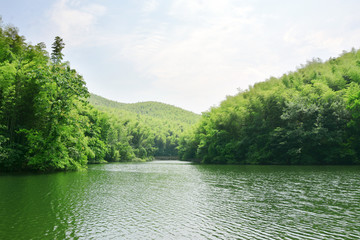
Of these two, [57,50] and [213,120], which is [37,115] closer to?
[57,50]

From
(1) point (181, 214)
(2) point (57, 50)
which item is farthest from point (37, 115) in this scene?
(1) point (181, 214)

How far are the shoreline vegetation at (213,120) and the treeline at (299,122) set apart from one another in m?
0.17

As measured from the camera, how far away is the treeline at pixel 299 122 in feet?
144

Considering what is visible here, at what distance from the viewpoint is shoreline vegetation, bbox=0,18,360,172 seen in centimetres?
2909

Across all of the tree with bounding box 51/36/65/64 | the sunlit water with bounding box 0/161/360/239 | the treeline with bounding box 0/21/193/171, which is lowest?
the sunlit water with bounding box 0/161/360/239

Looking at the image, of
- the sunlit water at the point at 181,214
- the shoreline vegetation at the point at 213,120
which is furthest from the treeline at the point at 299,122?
the sunlit water at the point at 181,214

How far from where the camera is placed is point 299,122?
49.0 m

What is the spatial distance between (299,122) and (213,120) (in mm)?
23863

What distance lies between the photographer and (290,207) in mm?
13336

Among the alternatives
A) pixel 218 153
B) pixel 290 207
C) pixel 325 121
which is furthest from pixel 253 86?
pixel 290 207

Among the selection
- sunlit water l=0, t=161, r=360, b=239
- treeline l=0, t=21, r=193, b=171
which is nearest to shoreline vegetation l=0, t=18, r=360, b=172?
treeline l=0, t=21, r=193, b=171

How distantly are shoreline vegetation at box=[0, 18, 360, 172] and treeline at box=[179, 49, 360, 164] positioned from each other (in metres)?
0.17

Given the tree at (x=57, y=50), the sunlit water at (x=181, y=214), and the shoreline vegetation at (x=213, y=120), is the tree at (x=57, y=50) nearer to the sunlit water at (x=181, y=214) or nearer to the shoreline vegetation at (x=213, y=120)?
the shoreline vegetation at (x=213, y=120)

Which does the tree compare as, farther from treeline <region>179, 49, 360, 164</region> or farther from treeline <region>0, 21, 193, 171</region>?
treeline <region>179, 49, 360, 164</region>
